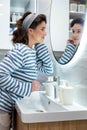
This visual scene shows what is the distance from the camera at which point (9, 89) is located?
1.53 metres

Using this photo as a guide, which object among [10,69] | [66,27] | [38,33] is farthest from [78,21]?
[10,69]

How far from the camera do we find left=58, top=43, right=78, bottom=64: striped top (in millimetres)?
1493

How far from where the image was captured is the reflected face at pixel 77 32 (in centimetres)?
140

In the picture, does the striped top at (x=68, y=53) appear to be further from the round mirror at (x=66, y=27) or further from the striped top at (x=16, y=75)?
the striped top at (x=16, y=75)

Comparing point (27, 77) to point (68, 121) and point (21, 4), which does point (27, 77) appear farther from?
point (21, 4)

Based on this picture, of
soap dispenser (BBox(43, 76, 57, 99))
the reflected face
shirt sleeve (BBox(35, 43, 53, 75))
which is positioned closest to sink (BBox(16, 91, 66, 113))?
soap dispenser (BBox(43, 76, 57, 99))

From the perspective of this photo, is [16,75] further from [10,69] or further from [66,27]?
[66,27]

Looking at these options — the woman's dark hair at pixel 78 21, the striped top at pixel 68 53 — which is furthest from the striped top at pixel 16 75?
the woman's dark hair at pixel 78 21

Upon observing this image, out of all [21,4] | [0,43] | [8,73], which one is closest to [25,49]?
[8,73]

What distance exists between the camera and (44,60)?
2.11m

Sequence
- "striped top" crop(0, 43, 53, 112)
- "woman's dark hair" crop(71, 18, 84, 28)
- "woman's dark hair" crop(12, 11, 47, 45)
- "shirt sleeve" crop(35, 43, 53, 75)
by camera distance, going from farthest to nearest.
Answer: "shirt sleeve" crop(35, 43, 53, 75), "woman's dark hair" crop(12, 11, 47, 45), "striped top" crop(0, 43, 53, 112), "woman's dark hair" crop(71, 18, 84, 28)

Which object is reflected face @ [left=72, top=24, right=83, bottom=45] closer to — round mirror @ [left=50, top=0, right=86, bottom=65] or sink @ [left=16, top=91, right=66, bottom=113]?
round mirror @ [left=50, top=0, right=86, bottom=65]

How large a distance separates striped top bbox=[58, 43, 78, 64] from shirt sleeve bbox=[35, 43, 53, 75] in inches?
14.1

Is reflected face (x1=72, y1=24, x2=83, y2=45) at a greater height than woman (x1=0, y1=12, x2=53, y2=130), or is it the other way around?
reflected face (x1=72, y1=24, x2=83, y2=45)
